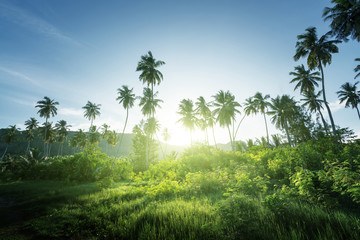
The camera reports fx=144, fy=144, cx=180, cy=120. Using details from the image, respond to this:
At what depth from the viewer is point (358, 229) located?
3365 millimetres

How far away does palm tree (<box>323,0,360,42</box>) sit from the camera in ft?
56.0

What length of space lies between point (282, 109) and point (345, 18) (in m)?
26.6

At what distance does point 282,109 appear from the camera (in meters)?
41.0

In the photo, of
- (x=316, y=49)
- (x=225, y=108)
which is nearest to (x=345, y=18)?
(x=316, y=49)

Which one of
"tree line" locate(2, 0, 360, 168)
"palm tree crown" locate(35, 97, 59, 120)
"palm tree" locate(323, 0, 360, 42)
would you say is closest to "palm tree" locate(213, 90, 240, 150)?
"tree line" locate(2, 0, 360, 168)

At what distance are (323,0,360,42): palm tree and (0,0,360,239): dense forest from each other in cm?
Answer: 10

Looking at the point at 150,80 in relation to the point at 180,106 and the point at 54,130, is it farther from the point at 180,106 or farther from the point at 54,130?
the point at 54,130

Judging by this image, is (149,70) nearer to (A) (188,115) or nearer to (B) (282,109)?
(A) (188,115)

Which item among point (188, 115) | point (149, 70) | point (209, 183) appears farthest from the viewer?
point (188, 115)

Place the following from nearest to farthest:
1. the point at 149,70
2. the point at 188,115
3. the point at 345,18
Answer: the point at 345,18 → the point at 149,70 → the point at 188,115

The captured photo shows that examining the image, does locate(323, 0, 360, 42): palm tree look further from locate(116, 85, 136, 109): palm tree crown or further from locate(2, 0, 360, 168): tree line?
locate(116, 85, 136, 109): palm tree crown

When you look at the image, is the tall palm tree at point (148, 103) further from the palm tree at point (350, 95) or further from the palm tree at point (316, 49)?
the palm tree at point (350, 95)

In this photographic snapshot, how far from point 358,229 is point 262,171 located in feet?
27.8

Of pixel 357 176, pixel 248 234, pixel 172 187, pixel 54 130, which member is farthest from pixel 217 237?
pixel 54 130
